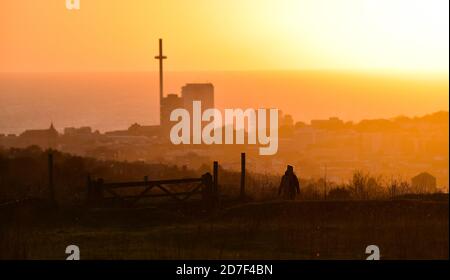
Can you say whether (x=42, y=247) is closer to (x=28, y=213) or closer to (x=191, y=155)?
(x=28, y=213)

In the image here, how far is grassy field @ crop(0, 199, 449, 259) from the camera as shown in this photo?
20.3 m

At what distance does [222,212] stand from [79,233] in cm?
522

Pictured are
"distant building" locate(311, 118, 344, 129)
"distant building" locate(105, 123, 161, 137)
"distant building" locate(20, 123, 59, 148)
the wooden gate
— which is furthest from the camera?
"distant building" locate(311, 118, 344, 129)

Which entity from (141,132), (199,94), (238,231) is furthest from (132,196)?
(199,94)

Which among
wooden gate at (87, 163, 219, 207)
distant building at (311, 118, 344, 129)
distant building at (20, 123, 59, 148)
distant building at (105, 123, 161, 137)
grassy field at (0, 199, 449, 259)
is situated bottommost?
grassy field at (0, 199, 449, 259)

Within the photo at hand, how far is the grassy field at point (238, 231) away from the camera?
20344 millimetres

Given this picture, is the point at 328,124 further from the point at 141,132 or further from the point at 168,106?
the point at 141,132

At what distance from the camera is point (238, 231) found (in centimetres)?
2308

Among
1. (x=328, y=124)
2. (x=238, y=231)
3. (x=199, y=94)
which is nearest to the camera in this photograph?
(x=238, y=231)

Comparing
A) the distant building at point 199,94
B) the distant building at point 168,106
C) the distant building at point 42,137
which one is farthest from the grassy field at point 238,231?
the distant building at point 199,94

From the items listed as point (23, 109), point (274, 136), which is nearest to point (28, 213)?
point (274, 136)

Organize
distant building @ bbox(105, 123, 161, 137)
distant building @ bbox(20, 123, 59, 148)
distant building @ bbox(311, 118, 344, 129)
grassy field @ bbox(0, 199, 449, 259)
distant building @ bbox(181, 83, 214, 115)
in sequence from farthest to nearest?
distant building @ bbox(181, 83, 214, 115), distant building @ bbox(311, 118, 344, 129), distant building @ bbox(105, 123, 161, 137), distant building @ bbox(20, 123, 59, 148), grassy field @ bbox(0, 199, 449, 259)

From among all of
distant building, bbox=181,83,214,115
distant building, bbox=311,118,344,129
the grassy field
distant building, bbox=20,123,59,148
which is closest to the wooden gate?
the grassy field

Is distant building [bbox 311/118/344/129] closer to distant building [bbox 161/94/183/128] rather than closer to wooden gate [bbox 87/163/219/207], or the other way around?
distant building [bbox 161/94/183/128]
